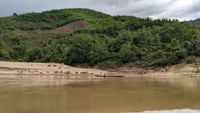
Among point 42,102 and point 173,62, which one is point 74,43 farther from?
point 42,102

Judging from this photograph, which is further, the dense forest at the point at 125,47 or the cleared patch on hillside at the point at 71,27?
the cleared patch on hillside at the point at 71,27

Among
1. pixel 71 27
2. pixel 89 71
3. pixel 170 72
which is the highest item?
pixel 71 27

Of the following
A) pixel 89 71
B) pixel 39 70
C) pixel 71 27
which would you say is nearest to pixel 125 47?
pixel 89 71

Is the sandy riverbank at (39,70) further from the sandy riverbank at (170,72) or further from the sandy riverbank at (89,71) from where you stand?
the sandy riverbank at (170,72)

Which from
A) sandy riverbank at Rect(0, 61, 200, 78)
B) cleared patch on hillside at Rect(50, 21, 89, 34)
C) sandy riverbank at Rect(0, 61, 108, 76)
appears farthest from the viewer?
cleared patch on hillside at Rect(50, 21, 89, 34)

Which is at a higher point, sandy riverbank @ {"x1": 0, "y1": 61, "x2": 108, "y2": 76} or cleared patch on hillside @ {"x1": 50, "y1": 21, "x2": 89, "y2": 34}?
cleared patch on hillside @ {"x1": 50, "y1": 21, "x2": 89, "y2": 34}

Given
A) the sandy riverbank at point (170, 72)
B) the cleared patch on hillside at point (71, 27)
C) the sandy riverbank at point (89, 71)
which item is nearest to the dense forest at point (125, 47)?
the sandy riverbank at point (170, 72)

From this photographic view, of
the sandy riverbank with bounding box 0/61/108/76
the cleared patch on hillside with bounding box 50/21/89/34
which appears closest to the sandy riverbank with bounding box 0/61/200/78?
the sandy riverbank with bounding box 0/61/108/76

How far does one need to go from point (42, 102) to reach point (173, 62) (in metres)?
54.0

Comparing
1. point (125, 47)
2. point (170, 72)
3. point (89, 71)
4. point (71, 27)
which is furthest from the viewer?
point (71, 27)

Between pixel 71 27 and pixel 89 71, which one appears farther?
pixel 71 27

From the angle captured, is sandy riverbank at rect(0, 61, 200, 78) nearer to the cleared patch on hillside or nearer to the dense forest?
the dense forest

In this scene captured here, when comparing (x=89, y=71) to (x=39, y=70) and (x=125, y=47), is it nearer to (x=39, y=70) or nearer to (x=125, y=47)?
(x=39, y=70)

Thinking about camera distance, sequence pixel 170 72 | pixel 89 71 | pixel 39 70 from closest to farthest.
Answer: pixel 170 72 < pixel 39 70 < pixel 89 71
